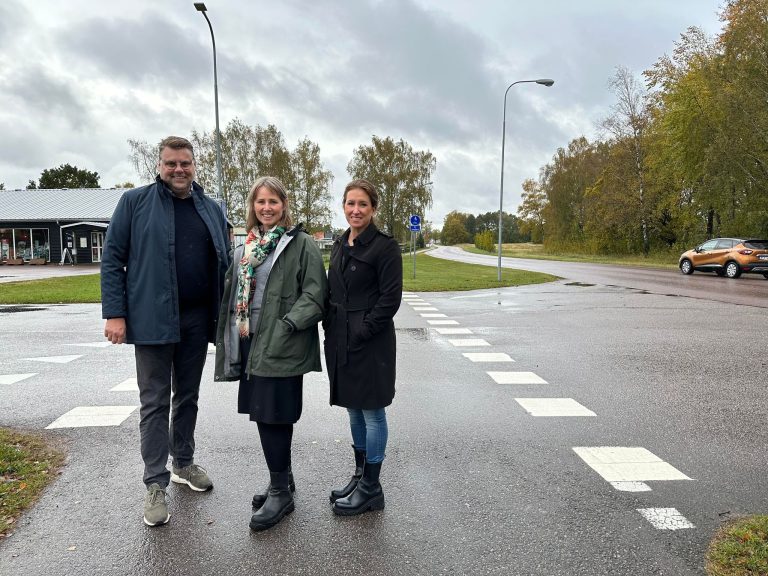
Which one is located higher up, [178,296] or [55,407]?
[178,296]

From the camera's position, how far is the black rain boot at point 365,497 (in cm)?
305

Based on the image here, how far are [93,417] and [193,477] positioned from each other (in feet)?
6.10

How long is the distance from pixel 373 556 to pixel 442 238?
162206 millimetres

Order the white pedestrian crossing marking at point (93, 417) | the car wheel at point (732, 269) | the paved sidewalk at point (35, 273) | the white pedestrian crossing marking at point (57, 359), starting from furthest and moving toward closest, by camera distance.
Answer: the car wheel at point (732, 269) → the paved sidewalk at point (35, 273) → the white pedestrian crossing marking at point (57, 359) → the white pedestrian crossing marking at point (93, 417)

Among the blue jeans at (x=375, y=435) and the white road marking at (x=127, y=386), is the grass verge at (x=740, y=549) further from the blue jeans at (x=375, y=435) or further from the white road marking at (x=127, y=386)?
the white road marking at (x=127, y=386)

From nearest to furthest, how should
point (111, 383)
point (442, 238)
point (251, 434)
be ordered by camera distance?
point (251, 434), point (111, 383), point (442, 238)

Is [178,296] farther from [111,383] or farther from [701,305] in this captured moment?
[701,305]

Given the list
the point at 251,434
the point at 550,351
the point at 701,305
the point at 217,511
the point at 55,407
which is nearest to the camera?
the point at 217,511

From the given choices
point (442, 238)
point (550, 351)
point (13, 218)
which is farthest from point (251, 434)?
point (442, 238)

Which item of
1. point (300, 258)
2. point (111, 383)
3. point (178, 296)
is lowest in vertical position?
point (111, 383)

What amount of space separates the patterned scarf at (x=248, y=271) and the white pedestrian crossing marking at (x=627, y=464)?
246 centimetres

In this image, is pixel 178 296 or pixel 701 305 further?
pixel 701 305

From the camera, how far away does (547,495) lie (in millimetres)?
3264

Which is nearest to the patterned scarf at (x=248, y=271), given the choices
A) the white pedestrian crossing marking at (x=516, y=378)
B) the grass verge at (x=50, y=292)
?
the white pedestrian crossing marking at (x=516, y=378)
